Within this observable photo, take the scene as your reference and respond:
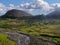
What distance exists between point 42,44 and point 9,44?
Result: 44.2m

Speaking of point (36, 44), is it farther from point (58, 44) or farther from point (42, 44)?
point (58, 44)

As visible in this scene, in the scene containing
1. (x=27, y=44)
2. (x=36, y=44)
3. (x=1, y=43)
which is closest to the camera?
(x=1, y=43)

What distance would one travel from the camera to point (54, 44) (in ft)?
374

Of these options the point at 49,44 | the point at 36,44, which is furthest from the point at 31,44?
the point at 49,44

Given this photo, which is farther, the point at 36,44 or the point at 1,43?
the point at 36,44

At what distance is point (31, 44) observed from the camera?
9969 centimetres

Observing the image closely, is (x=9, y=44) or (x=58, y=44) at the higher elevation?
(x=9, y=44)

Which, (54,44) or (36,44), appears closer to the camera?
(36,44)

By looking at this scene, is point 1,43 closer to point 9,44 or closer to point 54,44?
point 9,44

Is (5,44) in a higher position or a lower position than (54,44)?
higher

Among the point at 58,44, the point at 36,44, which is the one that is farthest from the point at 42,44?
the point at 58,44

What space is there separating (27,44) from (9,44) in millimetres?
31558

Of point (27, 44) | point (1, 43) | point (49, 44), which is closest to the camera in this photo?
point (1, 43)

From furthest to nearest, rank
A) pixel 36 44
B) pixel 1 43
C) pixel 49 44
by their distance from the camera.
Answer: pixel 49 44
pixel 36 44
pixel 1 43
